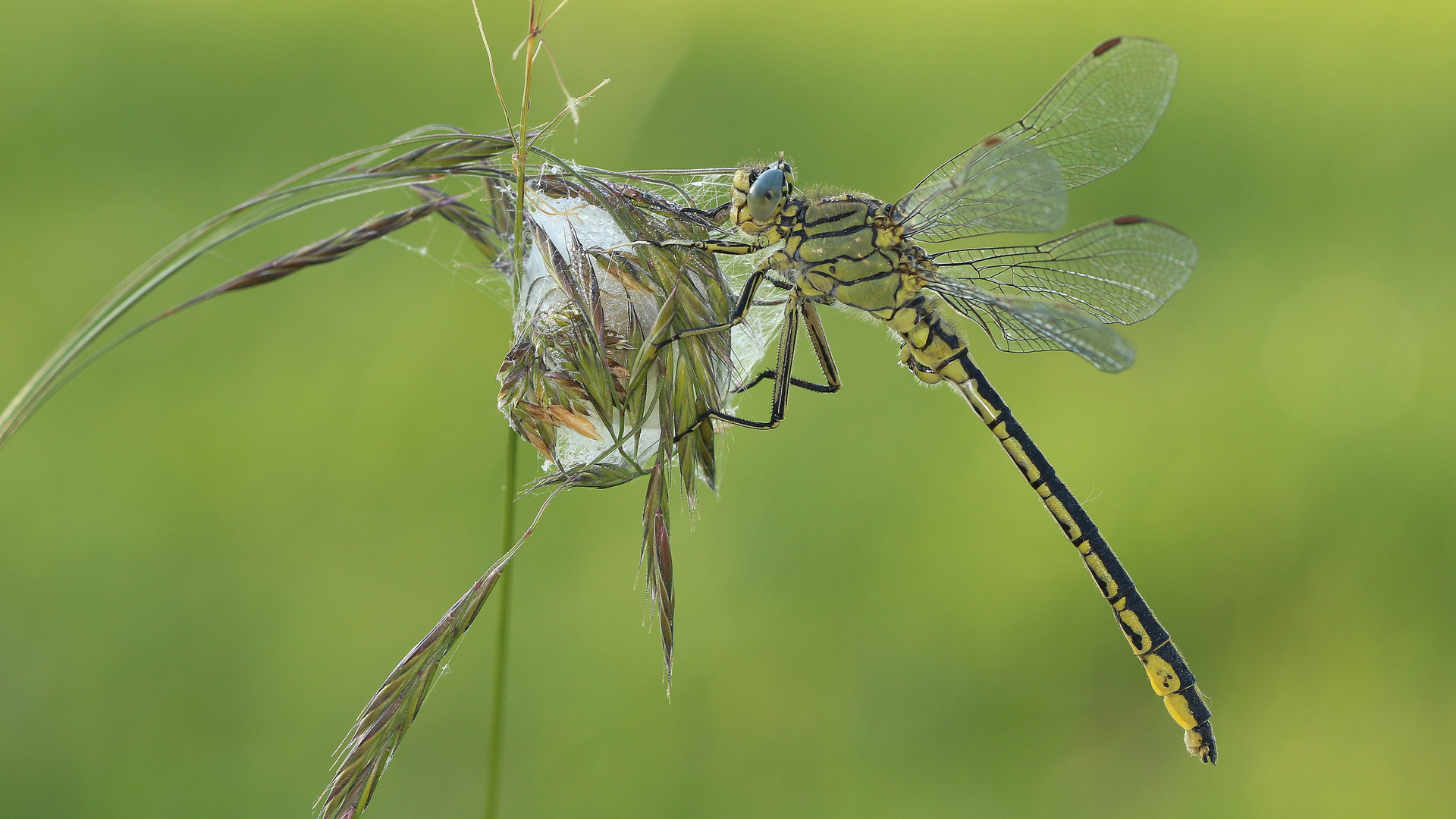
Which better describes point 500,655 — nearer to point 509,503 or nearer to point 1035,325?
point 509,503

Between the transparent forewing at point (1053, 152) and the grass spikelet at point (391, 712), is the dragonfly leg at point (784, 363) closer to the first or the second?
the transparent forewing at point (1053, 152)

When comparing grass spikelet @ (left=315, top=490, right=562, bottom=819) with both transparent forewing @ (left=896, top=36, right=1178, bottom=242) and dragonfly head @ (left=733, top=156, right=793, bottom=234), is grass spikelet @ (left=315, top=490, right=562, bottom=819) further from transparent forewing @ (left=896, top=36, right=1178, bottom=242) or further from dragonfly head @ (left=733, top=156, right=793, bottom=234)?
transparent forewing @ (left=896, top=36, right=1178, bottom=242)

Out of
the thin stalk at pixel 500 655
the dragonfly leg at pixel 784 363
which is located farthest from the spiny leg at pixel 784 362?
→ the thin stalk at pixel 500 655

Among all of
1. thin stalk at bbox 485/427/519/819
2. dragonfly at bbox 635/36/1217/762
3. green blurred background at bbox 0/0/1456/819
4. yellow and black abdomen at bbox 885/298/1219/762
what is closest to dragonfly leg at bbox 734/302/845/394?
dragonfly at bbox 635/36/1217/762

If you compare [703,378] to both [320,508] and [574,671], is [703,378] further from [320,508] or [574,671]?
[320,508]

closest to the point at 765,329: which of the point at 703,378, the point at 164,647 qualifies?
the point at 703,378
